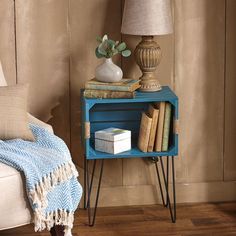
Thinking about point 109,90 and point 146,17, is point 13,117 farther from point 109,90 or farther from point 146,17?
point 146,17

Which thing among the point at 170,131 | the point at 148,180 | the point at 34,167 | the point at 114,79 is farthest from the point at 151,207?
the point at 34,167

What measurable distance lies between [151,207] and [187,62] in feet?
2.45

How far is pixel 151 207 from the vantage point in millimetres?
3686

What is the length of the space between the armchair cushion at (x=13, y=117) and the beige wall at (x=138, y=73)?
0.44m

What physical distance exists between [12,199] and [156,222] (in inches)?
36.3

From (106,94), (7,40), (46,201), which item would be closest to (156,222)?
(106,94)

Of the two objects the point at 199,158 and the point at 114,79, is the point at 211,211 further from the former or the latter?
the point at 114,79

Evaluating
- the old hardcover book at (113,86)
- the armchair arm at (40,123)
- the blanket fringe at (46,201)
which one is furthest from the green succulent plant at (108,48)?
the blanket fringe at (46,201)

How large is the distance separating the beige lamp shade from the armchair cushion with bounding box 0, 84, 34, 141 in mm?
615

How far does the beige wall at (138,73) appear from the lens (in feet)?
11.5

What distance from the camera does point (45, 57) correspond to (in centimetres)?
353

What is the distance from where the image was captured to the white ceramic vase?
131 inches

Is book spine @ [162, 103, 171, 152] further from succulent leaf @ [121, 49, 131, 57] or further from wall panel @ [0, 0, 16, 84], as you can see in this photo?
wall panel @ [0, 0, 16, 84]

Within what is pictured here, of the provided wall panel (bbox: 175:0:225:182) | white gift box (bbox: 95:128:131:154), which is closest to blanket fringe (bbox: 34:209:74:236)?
white gift box (bbox: 95:128:131:154)
